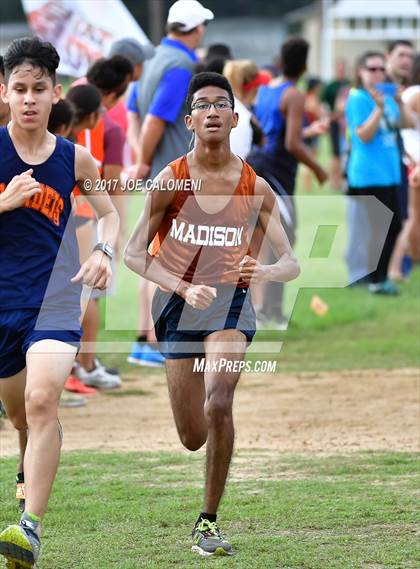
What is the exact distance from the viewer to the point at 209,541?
6.03m

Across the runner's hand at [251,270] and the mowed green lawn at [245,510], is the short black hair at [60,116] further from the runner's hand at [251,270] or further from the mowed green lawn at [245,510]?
the runner's hand at [251,270]

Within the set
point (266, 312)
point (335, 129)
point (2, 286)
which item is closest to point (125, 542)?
point (2, 286)

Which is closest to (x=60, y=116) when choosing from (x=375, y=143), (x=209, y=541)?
(x=209, y=541)

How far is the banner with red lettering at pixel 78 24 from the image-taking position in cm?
1405

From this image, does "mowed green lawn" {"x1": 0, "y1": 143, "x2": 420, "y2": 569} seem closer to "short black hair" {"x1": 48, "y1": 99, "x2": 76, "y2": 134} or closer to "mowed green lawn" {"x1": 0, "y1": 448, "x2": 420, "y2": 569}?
"mowed green lawn" {"x1": 0, "y1": 448, "x2": 420, "y2": 569}

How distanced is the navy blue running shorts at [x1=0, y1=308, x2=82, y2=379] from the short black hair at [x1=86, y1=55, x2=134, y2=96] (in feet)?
15.3

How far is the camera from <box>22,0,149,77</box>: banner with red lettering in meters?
14.1

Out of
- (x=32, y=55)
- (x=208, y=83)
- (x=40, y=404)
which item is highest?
(x=32, y=55)

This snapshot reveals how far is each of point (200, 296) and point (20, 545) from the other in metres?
1.48

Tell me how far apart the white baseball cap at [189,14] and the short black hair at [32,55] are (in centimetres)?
476

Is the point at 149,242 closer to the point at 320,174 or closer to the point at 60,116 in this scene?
the point at 60,116

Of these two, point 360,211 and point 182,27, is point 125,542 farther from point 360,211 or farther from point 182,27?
point 360,211

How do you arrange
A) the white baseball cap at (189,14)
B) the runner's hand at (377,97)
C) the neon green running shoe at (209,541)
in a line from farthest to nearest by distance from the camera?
the runner's hand at (377,97), the white baseball cap at (189,14), the neon green running shoe at (209,541)

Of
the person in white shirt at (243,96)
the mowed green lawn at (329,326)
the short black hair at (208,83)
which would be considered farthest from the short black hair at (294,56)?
the short black hair at (208,83)
